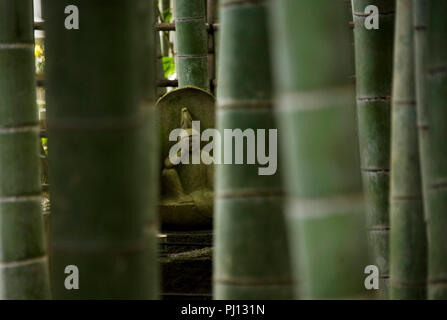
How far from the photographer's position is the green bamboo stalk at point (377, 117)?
3119 mm

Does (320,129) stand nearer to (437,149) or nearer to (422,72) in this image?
(437,149)

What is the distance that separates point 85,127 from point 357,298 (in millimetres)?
528

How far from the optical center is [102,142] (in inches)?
56.6

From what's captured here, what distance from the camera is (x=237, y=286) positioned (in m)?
1.79

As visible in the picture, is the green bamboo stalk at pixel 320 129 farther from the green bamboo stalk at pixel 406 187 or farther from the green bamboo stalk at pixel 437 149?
the green bamboo stalk at pixel 406 187

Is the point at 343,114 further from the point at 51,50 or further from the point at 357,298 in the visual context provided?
the point at 51,50

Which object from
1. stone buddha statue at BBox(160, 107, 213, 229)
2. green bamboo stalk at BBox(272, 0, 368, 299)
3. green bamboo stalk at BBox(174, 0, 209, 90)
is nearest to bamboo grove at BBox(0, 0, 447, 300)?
green bamboo stalk at BBox(272, 0, 368, 299)

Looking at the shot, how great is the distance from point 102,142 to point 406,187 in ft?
3.57

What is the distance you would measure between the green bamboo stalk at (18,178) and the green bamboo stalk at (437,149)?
3.68 feet

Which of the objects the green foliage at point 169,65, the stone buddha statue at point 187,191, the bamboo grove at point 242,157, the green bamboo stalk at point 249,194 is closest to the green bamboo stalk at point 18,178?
the bamboo grove at point 242,157

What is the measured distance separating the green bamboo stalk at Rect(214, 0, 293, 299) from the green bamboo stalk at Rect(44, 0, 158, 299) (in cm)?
30

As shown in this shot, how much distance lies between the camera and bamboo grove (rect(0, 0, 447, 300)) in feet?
4.35

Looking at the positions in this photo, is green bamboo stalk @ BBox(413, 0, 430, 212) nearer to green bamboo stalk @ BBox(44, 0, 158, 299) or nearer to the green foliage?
green bamboo stalk @ BBox(44, 0, 158, 299)
